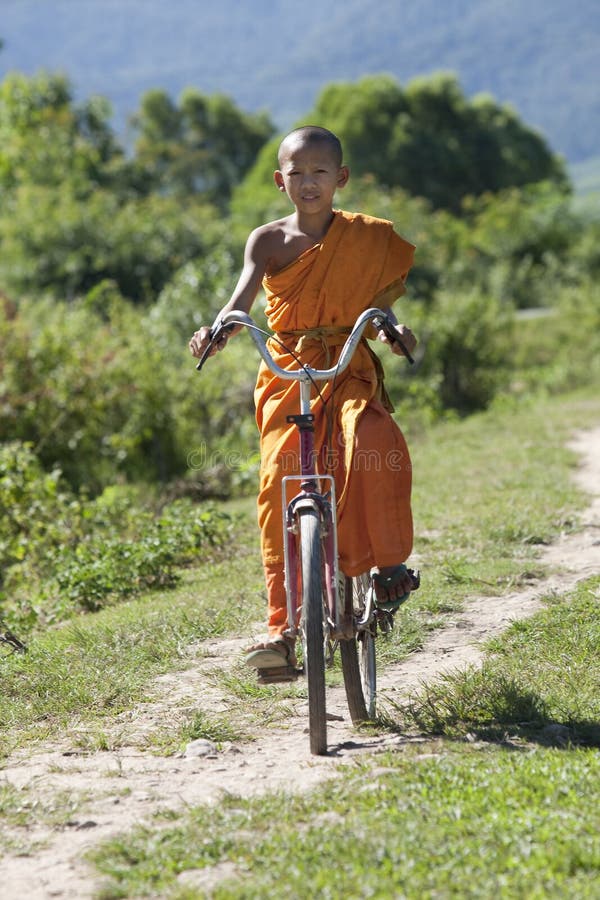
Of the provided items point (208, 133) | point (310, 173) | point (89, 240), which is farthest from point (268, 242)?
point (208, 133)

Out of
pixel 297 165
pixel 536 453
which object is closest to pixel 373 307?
pixel 297 165

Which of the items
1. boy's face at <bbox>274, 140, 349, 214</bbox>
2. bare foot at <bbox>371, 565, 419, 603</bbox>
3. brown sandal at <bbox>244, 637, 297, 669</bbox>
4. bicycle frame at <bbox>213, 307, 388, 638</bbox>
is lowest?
brown sandal at <bbox>244, 637, 297, 669</bbox>

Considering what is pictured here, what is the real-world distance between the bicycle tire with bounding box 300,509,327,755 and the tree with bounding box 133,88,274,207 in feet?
191

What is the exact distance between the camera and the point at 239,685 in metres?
4.97

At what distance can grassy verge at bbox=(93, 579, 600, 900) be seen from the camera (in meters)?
3.02

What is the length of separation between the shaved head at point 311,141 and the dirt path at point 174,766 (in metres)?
2.14

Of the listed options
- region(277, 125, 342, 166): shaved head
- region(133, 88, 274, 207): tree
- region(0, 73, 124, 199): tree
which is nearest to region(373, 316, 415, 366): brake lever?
region(277, 125, 342, 166): shaved head

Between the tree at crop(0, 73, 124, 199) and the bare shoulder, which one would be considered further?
the tree at crop(0, 73, 124, 199)

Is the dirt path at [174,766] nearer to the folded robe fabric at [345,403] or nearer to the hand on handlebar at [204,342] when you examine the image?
the folded robe fabric at [345,403]

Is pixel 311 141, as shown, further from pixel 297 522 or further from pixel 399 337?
pixel 297 522

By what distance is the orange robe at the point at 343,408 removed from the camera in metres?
4.30

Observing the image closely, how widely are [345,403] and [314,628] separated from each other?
90 cm

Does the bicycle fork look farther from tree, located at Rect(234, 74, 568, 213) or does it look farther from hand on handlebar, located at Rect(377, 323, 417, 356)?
tree, located at Rect(234, 74, 568, 213)

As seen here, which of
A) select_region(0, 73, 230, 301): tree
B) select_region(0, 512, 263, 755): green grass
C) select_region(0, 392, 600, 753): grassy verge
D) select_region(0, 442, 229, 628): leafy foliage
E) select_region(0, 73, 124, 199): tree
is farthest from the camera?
select_region(0, 73, 124, 199): tree
